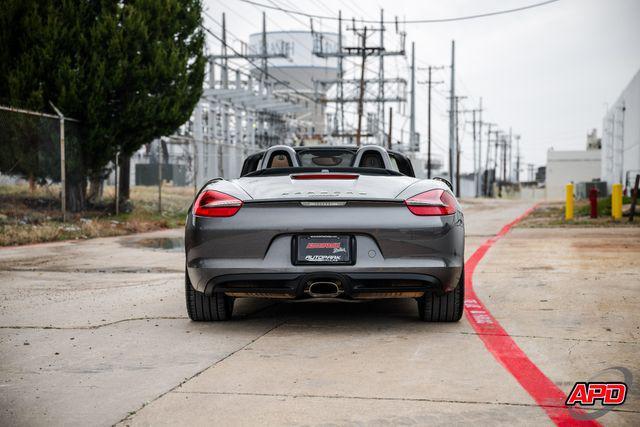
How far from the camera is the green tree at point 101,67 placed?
16656 mm

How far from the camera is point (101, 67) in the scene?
1719 centimetres

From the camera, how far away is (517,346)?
16.4 feet

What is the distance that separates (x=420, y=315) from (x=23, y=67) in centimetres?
1331

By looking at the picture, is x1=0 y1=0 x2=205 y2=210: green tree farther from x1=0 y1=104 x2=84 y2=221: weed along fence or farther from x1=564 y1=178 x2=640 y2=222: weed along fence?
x1=564 y1=178 x2=640 y2=222: weed along fence

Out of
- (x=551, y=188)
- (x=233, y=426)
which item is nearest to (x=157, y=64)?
(x=233, y=426)

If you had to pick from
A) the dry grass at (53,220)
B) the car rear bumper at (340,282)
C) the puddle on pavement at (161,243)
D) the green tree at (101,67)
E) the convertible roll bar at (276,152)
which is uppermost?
the green tree at (101,67)

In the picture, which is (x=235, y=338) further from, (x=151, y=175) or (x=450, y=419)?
(x=151, y=175)

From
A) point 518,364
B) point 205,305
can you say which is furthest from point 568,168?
point 518,364

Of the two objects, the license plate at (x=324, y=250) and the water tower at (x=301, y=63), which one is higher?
the water tower at (x=301, y=63)

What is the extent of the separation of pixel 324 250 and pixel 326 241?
6 centimetres

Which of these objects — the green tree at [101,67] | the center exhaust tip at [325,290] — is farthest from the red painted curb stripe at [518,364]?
the green tree at [101,67]

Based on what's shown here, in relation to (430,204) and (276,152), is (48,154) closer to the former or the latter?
(276,152)

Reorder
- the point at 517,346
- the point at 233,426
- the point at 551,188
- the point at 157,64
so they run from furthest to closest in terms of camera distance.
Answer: the point at 551,188 → the point at 157,64 → the point at 517,346 → the point at 233,426

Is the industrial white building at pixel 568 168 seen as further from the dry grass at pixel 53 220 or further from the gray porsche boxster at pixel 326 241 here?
the gray porsche boxster at pixel 326 241
